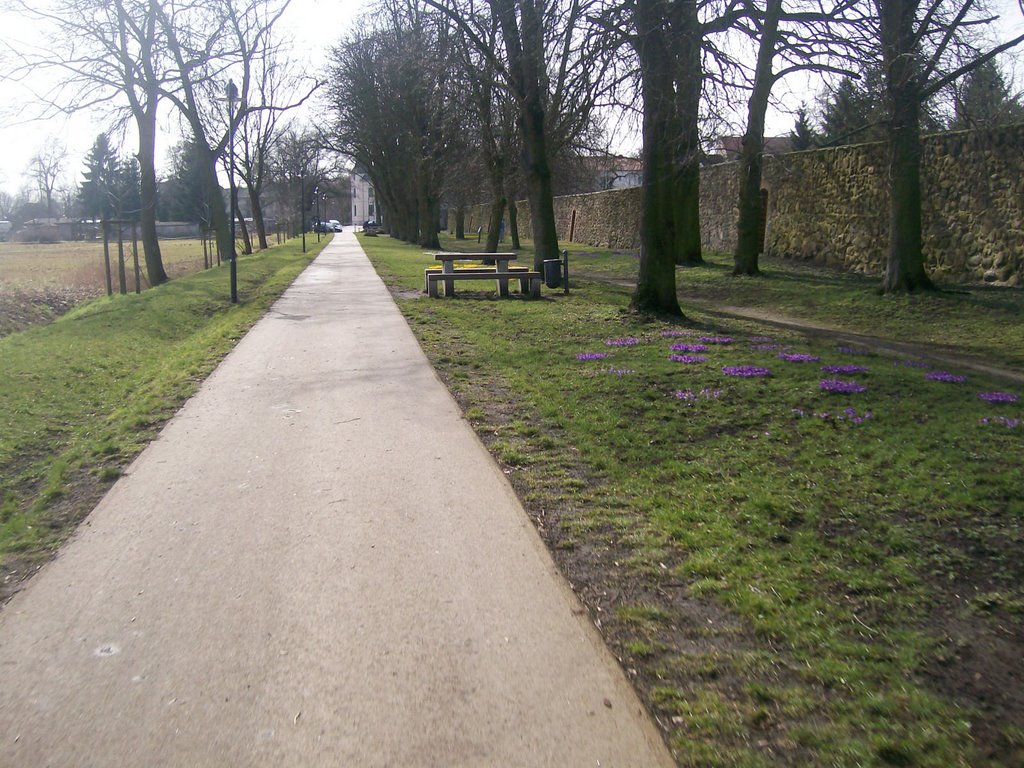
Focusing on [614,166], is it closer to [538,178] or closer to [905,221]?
[538,178]

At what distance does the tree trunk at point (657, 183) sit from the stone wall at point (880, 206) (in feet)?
21.2

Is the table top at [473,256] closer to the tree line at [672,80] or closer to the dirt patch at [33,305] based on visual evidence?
the tree line at [672,80]

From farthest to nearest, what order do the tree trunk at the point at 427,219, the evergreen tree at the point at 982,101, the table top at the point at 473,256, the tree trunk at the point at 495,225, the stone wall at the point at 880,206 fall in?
the tree trunk at the point at 427,219, the tree trunk at the point at 495,225, the table top at the point at 473,256, the stone wall at the point at 880,206, the evergreen tree at the point at 982,101

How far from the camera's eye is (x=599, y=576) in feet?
15.3

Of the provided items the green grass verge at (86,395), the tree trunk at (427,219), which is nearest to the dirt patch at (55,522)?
the green grass verge at (86,395)

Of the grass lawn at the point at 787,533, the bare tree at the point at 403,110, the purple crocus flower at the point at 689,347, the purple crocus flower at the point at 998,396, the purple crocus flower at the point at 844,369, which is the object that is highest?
the bare tree at the point at 403,110

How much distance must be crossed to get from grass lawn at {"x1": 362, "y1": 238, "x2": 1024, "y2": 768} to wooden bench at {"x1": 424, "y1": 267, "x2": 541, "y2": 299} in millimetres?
7799

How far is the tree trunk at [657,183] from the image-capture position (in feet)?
41.6

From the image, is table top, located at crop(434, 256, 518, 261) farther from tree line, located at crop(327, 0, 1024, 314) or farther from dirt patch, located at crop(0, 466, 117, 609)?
dirt patch, located at crop(0, 466, 117, 609)

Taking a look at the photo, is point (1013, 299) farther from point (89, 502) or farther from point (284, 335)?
point (89, 502)

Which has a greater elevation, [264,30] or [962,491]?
[264,30]

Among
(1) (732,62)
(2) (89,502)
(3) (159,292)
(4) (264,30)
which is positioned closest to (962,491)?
(2) (89,502)

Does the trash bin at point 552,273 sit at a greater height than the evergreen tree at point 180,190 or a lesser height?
lesser

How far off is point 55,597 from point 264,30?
26122 mm
